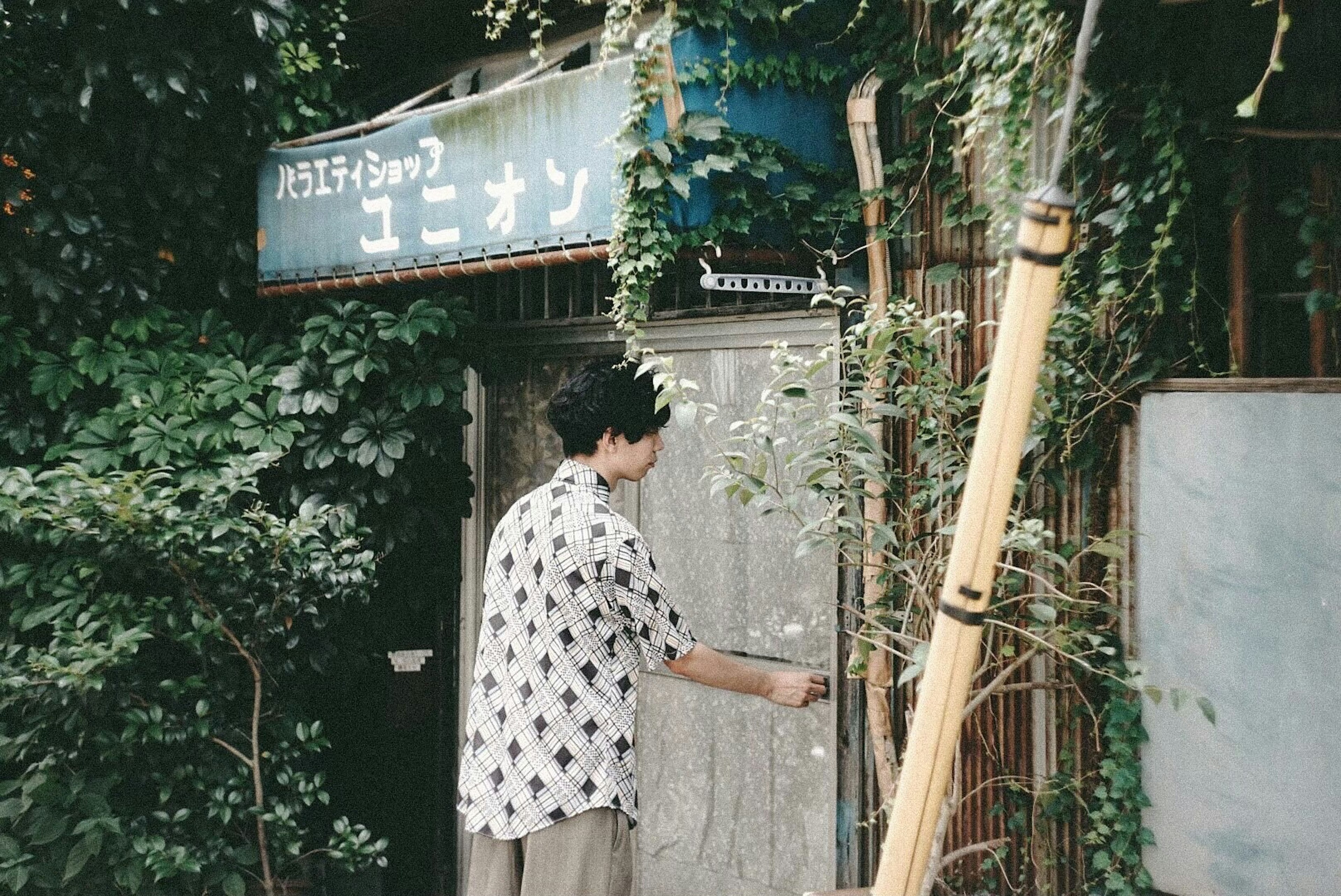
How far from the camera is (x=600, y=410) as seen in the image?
372 centimetres

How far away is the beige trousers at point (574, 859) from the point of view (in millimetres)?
3504

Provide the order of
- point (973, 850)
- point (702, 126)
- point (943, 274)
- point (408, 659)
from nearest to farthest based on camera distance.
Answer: point (973, 850) → point (702, 126) → point (943, 274) → point (408, 659)

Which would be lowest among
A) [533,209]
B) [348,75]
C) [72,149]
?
[533,209]

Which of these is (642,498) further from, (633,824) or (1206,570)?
(1206,570)

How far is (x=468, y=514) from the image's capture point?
20.2ft

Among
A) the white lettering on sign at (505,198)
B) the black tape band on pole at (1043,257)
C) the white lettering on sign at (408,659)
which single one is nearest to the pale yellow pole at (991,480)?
the black tape band on pole at (1043,257)

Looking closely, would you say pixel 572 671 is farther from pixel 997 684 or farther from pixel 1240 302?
pixel 1240 302

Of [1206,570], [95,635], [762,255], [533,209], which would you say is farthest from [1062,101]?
[95,635]

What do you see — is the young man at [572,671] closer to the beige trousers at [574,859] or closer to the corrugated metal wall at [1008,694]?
the beige trousers at [574,859]

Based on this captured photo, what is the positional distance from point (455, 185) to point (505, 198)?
1.16ft

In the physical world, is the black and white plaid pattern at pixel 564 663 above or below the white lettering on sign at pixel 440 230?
below

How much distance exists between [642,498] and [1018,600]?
7.17 ft

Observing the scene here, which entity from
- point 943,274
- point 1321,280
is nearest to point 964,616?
point 1321,280

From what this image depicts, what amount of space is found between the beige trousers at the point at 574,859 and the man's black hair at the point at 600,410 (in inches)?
43.9
